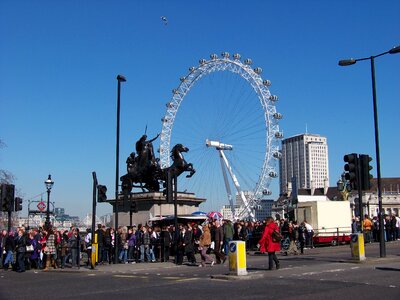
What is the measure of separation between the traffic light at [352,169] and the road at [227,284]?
9.76 feet

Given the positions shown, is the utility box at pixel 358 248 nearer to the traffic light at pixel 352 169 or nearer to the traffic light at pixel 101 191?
the traffic light at pixel 352 169

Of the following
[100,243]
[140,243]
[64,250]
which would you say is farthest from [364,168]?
[64,250]

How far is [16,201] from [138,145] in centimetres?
1538

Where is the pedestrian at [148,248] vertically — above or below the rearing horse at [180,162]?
below

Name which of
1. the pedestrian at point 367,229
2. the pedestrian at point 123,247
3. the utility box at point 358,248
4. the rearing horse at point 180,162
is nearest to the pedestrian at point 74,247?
the pedestrian at point 123,247

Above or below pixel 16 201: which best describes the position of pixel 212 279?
below

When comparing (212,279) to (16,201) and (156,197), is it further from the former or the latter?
(156,197)

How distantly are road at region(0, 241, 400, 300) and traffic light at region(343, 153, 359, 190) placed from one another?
297cm

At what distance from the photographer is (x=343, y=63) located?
23.6 m

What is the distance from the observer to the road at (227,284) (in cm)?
1305

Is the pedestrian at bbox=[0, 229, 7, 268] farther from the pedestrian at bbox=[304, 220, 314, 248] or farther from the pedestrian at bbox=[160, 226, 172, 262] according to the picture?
the pedestrian at bbox=[304, 220, 314, 248]

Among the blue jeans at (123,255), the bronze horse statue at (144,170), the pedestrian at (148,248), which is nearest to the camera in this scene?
the blue jeans at (123,255)

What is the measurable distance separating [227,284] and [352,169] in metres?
8.50

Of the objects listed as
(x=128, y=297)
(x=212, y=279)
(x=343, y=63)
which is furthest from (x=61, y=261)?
(x=343, y=63)
